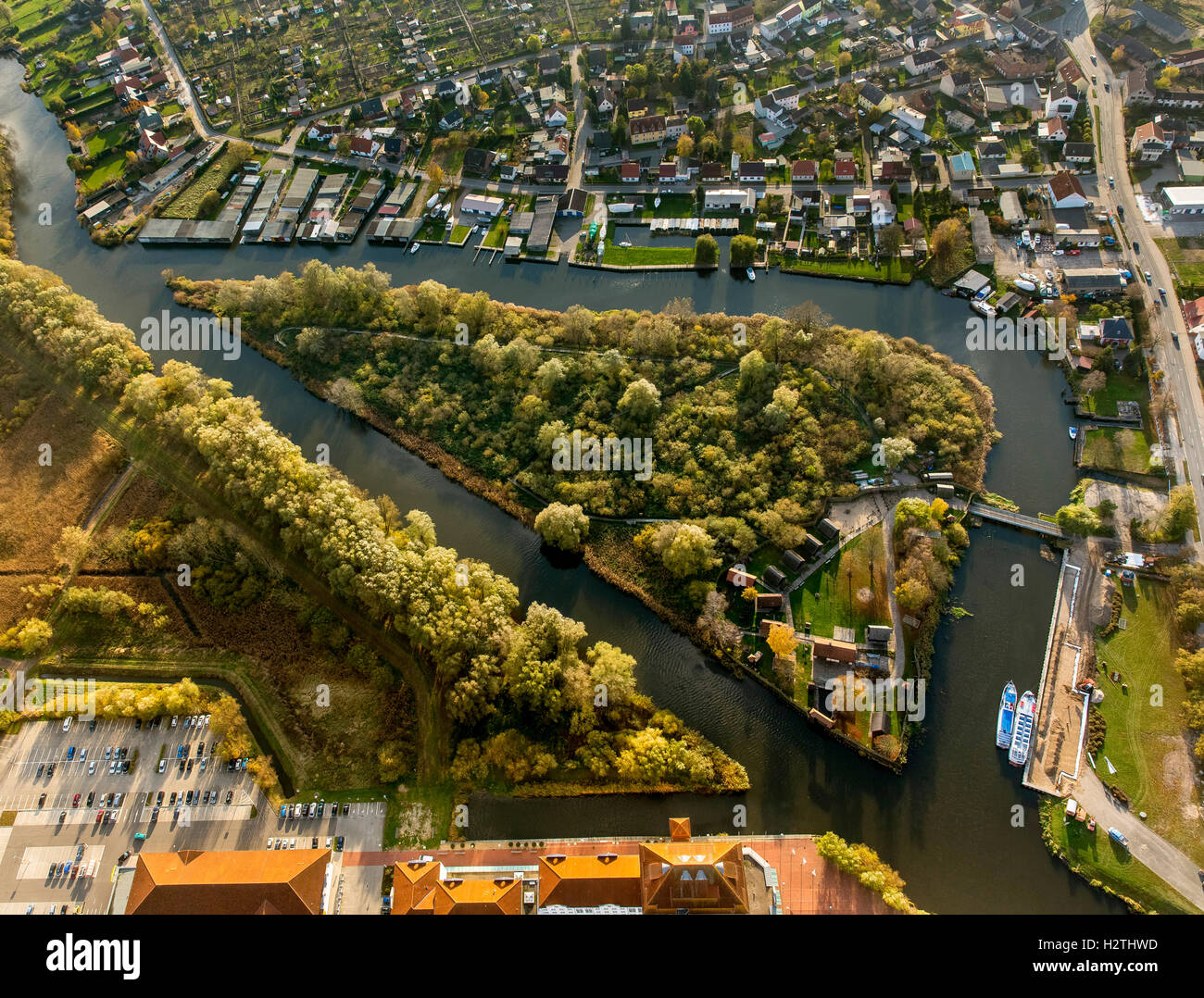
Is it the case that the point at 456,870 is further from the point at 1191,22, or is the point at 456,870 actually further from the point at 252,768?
the point at 1191,22

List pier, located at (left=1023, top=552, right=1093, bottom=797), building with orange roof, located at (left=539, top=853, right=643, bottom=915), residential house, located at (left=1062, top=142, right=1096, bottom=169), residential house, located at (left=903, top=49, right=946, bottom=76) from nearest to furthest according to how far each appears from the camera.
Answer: building with orange roof, located at (left=539, top=853, right=643, bottom=915) < pier, located at (left=1023, top=552, right=1093, bottom=797) < residential house, located at (left=1062, top=142, right=1096, bottom=169) < residential house, located at (left=903, top=49, right=946, bottom=76)

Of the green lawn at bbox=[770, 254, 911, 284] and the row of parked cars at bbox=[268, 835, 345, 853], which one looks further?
the green lawn at bbox=[770, 254, 911, 284]

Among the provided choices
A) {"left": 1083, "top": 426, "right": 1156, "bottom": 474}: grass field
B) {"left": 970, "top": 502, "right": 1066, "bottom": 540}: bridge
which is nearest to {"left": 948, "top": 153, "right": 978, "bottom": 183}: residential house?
{"left": 1083, "top": 426, "right": 1156, "bottom": 474}: grass field

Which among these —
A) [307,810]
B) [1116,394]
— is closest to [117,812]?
[307,810]

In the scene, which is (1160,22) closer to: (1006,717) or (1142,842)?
(1006,717)

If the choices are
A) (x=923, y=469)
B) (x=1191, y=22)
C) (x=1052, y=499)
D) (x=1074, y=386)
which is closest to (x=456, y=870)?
(x=923, y=469)

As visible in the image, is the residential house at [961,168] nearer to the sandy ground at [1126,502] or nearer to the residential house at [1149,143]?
the residential house at [1149,143]

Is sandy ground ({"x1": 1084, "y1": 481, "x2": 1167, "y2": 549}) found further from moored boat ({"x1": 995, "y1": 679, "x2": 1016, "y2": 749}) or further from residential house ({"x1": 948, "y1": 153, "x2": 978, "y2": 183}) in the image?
residential house ({"x1": 948, "y1": 153, "x2": 978, "y2": 183})
